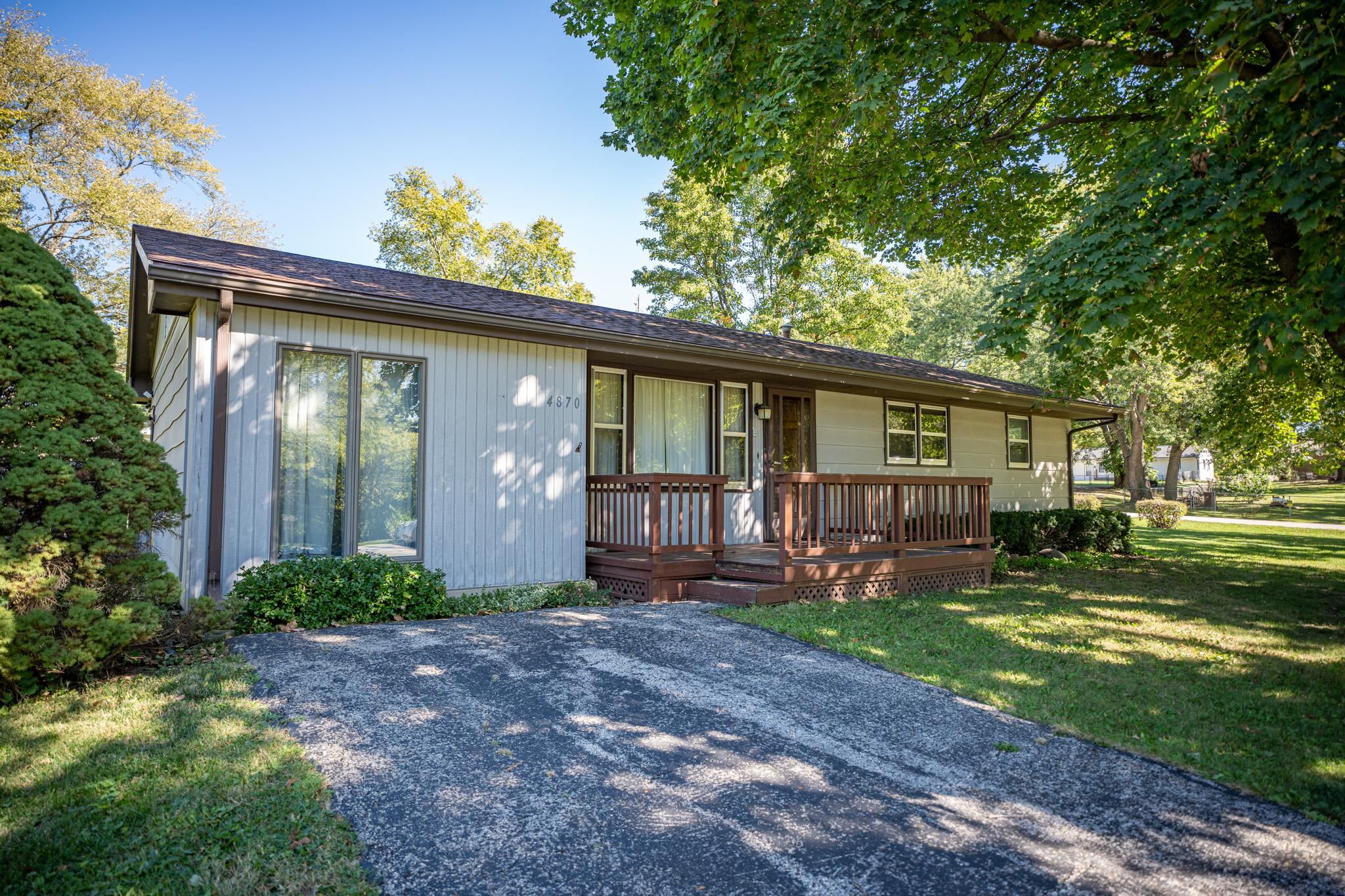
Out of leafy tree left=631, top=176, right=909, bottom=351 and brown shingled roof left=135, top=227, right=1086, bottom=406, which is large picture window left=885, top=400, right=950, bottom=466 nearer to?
brown shingled roof left=135, top=227, right=1086, bottom=406

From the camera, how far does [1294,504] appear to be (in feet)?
92.3

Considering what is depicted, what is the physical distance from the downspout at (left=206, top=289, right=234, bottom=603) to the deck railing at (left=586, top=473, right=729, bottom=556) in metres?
3.94

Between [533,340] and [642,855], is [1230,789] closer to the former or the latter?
[642,855]

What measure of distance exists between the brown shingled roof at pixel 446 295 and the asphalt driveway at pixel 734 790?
340 centimetres

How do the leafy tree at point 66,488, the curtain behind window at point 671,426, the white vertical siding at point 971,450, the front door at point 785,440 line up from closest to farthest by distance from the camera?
1. the leafy tree at point 66,488
2. the curtain behind window at point 671,426
3. the front door at point 785,440
4. the white vertical siding at point 971,450

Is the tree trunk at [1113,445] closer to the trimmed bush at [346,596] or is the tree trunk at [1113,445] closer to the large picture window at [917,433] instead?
the large picture window at [917,433]

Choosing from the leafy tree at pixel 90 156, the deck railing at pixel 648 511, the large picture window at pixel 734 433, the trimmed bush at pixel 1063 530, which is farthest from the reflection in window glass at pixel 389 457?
the leafy tree at pixel 90 156

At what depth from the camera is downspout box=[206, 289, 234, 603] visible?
605 cm

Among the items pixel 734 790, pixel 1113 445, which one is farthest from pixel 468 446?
pixel 1113 445

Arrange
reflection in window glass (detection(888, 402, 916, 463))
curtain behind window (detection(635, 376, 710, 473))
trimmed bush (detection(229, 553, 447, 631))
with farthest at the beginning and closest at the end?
reflection in window glass (detection(888, 402, 916, 463))
curtain behind window (detection(635, 376, 710, 473))
trimmed bush (detection(229, 553, 447, 631))

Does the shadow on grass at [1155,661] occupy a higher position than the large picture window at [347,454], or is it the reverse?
the large picture window at [347,454]

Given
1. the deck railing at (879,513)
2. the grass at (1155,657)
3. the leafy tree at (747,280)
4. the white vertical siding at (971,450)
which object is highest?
the leafy tree at (747,280)

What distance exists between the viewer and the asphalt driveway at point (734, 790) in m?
2.60

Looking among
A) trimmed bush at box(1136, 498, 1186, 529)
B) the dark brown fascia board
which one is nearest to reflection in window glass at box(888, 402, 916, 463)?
the dark brown fascia board
